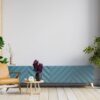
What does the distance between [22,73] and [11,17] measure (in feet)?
6.28

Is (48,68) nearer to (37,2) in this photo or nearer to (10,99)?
(37,2)

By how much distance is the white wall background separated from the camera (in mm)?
10508

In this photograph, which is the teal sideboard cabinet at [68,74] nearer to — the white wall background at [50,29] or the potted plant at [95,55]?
the potted plant at [95,55]

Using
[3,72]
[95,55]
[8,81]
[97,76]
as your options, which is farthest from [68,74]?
[8,81]

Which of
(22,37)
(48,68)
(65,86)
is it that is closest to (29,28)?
Result: (22,37)

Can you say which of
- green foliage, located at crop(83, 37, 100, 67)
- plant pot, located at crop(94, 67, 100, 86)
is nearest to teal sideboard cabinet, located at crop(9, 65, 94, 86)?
green foliage, located at crop(83, 37, 100, 67)

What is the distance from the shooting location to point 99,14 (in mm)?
10516

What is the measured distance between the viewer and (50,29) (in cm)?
1056

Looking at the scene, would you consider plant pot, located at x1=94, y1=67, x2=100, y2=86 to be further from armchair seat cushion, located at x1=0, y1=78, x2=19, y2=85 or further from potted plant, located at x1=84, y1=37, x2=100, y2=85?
armchair seat cushion, located at x1=0, y1=78, x2=19, y2=85

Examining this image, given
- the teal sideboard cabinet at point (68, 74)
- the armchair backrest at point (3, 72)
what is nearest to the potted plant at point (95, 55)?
the teal sideboard cabinet at point (68, 74)

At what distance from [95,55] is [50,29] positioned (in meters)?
1.71

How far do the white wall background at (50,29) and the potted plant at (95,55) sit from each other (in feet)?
1.06

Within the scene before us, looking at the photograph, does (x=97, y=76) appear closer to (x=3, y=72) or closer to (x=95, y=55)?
(x=95, y=55)

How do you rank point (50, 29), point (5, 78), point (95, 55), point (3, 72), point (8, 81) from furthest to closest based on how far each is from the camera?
point (50, 29) → point (95, 55) → point (3, 72) → point (5, 78) → point (8, 81)
